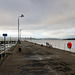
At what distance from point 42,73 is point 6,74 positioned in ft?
7.48

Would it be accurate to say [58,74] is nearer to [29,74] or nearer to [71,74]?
[71,74]

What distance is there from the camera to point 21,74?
18.7 feet

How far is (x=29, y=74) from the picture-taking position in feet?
18.8

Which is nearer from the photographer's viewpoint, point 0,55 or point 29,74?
point 29,74

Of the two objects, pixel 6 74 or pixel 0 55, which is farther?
pixel 0 55

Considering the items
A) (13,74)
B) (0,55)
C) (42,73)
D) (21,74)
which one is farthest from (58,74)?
(0,55)

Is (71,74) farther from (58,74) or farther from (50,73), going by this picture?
(50,73)

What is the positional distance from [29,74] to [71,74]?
265 centimetres

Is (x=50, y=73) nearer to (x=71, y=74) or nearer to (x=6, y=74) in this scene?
(x=71, y=74)

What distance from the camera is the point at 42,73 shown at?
19.3 feet

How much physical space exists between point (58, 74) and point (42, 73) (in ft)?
3.32

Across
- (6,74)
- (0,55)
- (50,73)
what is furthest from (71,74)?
(0,55)

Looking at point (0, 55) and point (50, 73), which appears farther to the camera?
point (0, 55)

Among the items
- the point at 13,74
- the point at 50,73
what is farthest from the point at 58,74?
the point at 13,74
